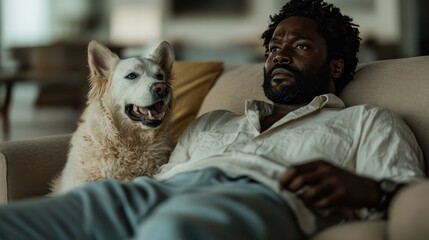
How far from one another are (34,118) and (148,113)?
22.9 feet

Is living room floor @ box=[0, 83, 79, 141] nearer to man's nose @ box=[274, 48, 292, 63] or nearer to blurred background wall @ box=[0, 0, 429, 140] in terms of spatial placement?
blurred background wall @ box=[0, 0, 429, 140]

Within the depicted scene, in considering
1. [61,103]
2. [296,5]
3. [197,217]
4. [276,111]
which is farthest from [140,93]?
[61,103]

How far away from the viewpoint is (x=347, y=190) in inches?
63.6

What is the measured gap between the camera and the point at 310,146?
1.94 meters

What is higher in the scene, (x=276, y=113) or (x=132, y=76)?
(x=132, y=76)

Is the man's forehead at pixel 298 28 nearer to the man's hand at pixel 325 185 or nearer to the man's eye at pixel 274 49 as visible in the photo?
the man's eye at pixel 274 49

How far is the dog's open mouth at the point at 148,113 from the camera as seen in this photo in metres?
2.22

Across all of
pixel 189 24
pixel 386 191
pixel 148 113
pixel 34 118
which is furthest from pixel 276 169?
pixel 189 24

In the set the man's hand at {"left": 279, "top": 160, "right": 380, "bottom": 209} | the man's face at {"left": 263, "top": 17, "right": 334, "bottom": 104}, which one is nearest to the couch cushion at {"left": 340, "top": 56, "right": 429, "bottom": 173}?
the man's face at {"left": 263, "top": 17, "right": 334, "bottom": 104}

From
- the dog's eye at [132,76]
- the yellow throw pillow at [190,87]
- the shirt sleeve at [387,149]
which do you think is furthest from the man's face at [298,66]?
the yellow throw pillow at [190,87]

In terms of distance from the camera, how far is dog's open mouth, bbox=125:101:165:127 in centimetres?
222

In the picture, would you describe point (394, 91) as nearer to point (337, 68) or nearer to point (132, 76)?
point (337, 68)

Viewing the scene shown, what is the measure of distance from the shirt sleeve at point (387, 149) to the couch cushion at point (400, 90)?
0.13m

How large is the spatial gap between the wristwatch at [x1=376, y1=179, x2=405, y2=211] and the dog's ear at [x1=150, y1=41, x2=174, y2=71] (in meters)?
0.95
